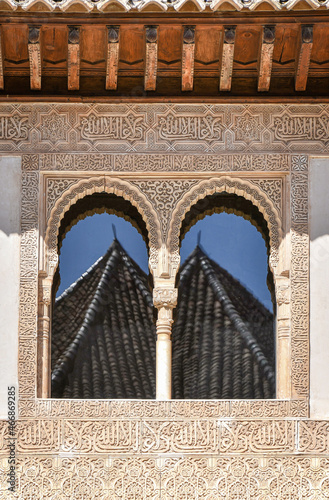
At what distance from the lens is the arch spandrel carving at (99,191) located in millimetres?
9195

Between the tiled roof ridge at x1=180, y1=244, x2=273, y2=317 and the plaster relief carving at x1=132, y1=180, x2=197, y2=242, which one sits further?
the tiled roof ridge at x1=180, y1=244, x2=273, y2=317

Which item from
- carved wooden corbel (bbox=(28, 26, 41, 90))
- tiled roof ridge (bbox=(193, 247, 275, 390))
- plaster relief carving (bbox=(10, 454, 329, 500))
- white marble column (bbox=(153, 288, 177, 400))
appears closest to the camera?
plaster relief carving (bbox=(10, 454, 329, 500))

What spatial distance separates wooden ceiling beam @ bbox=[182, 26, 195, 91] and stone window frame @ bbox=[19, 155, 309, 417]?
0.64m

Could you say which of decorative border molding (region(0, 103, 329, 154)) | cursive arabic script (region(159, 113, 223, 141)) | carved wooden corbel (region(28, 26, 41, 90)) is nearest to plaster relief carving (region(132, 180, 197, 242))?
decorative border molding (region(0, 103, 329, 154))

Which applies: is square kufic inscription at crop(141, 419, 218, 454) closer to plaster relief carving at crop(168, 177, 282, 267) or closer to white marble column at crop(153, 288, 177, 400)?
white marble column at crop(153, 288, 177, 400)

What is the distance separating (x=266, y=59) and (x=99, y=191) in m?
1.46

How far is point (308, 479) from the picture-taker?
8781mm

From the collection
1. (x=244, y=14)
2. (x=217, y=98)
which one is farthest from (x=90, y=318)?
(x=244, y=14)

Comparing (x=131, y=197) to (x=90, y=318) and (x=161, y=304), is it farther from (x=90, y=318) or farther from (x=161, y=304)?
(x=90, y=318)

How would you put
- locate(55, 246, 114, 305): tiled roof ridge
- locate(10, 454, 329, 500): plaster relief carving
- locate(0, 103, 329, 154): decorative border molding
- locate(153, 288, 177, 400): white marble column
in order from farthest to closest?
locate(55, 246, 114, 305): tiled roof ridge → locate(0, 103, 329, 154): decorative border molding → locate(153, 288, 177, 400): white marble column → locate(10, 454, 329, 500): plaster relief carving

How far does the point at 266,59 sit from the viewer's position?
29.9ft

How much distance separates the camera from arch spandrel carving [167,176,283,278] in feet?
30.2

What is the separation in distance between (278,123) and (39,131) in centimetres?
166

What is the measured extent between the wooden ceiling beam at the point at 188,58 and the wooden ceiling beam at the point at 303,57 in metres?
0.72
